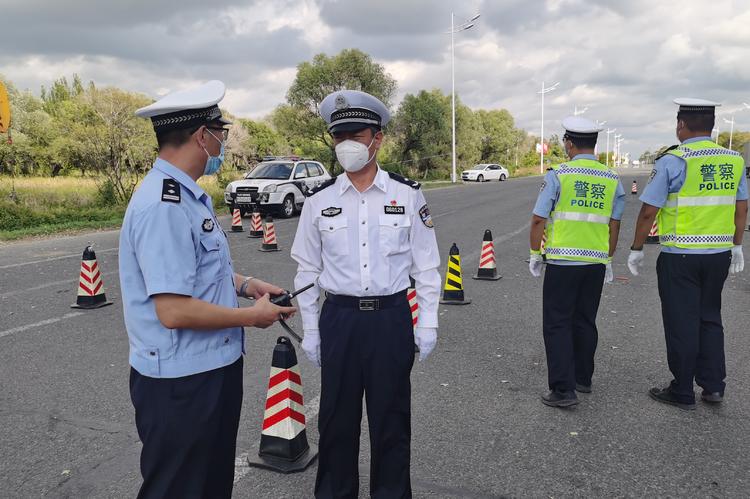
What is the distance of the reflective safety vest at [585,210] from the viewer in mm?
4023

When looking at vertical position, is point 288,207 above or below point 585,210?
below

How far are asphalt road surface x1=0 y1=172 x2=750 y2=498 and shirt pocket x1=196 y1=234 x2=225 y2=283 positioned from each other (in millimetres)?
1590

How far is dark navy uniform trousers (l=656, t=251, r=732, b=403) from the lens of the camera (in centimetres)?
393

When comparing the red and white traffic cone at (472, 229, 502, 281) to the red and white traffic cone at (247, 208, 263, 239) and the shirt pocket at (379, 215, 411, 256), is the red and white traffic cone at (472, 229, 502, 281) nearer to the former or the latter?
the shirt pocket at (379, 215, 411, 256)

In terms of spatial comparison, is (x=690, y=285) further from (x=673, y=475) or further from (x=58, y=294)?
(x=58, y=294)

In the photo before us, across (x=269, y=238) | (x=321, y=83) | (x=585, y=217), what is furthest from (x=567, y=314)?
(x=321, y=83)

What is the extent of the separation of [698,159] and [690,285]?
3.05 feet

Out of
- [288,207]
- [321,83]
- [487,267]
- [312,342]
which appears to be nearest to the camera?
[312,342]

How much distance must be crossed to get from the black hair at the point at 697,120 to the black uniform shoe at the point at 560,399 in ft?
7.20

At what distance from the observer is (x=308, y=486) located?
9.98ft

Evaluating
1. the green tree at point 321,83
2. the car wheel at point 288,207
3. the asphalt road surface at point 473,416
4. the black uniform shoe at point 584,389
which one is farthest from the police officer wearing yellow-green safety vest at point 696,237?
the green tree at point 321,83

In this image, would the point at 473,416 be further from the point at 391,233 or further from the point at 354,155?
the point at 354,155

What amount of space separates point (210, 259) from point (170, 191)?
29 centimetres

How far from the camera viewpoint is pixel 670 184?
158 inches
